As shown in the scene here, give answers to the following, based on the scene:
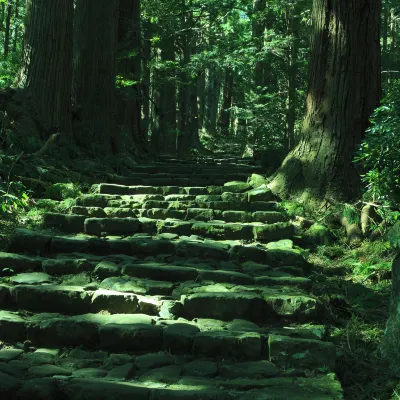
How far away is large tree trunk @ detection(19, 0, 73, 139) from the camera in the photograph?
32.4ft

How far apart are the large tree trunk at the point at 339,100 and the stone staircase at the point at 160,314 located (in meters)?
1.40

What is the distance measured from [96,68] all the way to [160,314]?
9413 millimetres

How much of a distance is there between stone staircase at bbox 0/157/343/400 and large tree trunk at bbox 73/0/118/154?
581cm

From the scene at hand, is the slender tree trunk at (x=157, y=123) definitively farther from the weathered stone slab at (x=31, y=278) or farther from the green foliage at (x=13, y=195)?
the weathered stone slab at (x=31, y=278)

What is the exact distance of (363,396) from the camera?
361cm

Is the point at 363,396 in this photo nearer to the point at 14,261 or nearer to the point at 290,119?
the point at 14,261

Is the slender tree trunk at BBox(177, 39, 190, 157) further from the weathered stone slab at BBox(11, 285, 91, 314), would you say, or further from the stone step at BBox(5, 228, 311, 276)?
the weathered stone slab at BBox(11, 285, 91, 314)

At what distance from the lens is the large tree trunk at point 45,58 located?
987 centimetres

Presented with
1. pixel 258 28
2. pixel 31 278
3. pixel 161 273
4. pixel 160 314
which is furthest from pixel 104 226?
pixel 258 28

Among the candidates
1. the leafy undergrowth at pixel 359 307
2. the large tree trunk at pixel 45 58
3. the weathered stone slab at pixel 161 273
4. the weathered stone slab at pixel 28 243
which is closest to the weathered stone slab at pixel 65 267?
the weathered stone slab at pixel 161 273

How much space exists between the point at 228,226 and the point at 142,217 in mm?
1271

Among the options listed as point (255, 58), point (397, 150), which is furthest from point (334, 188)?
point (255, 58)

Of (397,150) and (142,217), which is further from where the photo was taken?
(142,217)

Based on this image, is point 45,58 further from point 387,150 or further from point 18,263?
Answer: point 387,150
